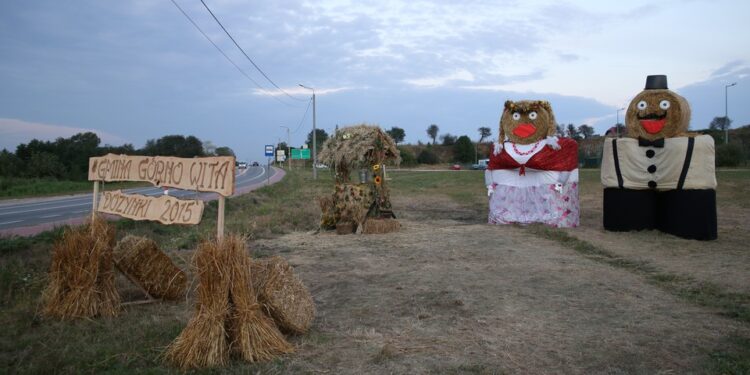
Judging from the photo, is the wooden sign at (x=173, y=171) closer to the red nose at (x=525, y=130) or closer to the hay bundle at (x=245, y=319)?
the hay bundle at (x=245, y=319)

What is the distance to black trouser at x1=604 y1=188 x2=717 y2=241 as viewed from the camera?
416 inches

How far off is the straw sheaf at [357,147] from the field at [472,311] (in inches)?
99.8

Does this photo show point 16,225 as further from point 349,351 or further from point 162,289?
point 349,351

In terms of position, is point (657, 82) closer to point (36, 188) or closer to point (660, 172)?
point (660, 172)

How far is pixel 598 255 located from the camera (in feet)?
30.6

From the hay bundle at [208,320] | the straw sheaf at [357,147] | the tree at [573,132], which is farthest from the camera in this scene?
the tree at [573,132]

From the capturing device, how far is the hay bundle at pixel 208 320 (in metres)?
4.33

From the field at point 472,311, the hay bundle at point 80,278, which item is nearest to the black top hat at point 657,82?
the field at point 472,311

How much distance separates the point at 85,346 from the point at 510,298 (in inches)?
171

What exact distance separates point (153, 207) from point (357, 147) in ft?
23.2

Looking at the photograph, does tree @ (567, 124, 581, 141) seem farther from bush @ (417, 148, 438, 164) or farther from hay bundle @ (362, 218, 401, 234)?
hay bundle @ (362, 218, 401, 234)

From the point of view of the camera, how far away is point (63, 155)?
47812mm

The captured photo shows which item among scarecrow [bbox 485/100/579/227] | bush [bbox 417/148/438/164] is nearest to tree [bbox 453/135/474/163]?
bush [bbox 417/148/438/164]

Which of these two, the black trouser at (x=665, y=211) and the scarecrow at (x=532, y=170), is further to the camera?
the scarecrow at (x=532, y=170)
